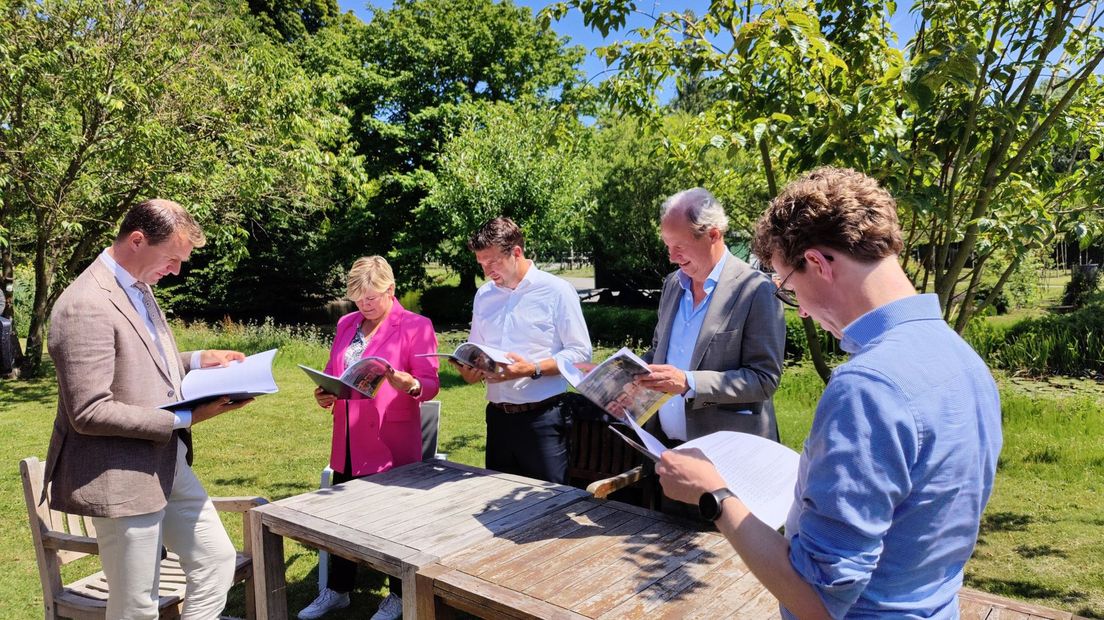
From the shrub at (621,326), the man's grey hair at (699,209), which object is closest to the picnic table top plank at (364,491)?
the man's grey hair at (699,209)

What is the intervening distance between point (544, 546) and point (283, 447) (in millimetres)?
5798

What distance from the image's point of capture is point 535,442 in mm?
3793

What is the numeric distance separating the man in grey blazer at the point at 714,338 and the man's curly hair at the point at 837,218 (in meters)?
1.34

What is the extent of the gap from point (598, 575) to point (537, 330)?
1.68 m

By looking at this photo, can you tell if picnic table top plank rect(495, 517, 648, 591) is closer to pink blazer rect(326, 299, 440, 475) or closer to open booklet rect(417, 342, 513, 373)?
open booklet rect(417, 342, 513, 373)

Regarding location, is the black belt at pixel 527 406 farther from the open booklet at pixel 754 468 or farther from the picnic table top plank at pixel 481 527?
the open booklet at pixel 754 468

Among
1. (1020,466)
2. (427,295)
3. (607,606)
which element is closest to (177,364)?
(607,606)

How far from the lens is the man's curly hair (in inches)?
51.4

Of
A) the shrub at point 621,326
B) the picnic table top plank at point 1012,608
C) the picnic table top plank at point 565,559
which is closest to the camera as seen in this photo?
→ the picnic table top plank at point 1012,608

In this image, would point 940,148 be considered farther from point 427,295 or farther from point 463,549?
point 427,295

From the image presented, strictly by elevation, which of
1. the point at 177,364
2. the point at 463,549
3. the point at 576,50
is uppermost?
the point at 576,50

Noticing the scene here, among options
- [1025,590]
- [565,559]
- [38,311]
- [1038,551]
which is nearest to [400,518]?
[565,559]

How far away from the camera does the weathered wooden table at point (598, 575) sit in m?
2.16

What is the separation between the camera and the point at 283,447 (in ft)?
25.2
